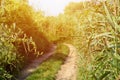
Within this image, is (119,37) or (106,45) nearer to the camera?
(119,37)

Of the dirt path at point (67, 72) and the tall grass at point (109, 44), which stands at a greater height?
the tall grass at point (109, 44)

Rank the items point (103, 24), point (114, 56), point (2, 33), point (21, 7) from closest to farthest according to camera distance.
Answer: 1. point (114, 56)
2. point (103, 24)
3. point (2, 33)
4. point (21, 7)

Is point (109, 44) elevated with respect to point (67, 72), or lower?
elevated

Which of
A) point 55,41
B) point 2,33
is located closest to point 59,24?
point 55,41

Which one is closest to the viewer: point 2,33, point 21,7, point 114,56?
point 114,56

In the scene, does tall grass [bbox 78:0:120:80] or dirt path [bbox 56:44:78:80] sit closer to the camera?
tall grass [bbox 78:0:120:80]

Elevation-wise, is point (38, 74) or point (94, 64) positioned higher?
point (94, 64)

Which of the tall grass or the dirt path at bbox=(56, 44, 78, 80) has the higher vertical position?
the tall grass

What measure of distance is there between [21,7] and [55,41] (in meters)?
23.1

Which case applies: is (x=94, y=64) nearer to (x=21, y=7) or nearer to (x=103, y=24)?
(x=103, y=24)

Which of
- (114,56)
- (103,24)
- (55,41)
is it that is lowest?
(55,41)

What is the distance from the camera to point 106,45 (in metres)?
4.43

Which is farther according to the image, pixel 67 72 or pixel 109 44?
pixel 67 72

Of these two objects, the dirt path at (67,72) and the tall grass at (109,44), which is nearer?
the tall grass at (109,44)
